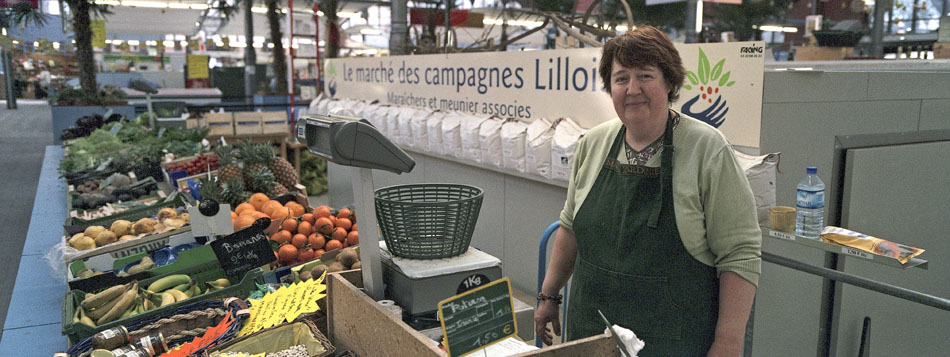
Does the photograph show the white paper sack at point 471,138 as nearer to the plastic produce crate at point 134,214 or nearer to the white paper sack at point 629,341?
the plastic produce crate at point 134,214

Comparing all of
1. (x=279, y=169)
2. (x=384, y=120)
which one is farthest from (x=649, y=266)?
(x=384, y=120)

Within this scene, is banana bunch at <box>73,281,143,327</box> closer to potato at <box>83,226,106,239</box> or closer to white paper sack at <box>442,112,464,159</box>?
potato at <box>83,226,106,239</box>

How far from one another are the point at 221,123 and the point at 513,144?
17.5 feet

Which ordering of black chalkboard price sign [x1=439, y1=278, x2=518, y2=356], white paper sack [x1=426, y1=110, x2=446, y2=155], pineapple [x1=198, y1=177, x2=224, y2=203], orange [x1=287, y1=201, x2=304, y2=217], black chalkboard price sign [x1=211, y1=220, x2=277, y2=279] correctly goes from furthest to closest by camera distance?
white paper sack [x1=426, y1=110, x2=446, y2=155]
pineapple [x1=198, y1=177, x2=224, y2=203]
orange [x1=287, y1=201, x2=304, y2=217]
black chalkboard price sign [x1=211, y1=220, x2=277, y2=279]
black chalkboard price sign [x1=439, y1=278, x2=518, y2=356]

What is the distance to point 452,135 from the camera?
15.8ft

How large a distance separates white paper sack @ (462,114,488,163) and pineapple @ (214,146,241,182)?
157 cm

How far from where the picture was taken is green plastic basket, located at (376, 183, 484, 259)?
1.70 metres

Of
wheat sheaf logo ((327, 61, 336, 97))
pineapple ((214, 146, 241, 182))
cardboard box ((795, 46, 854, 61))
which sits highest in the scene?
cardboard box ((795, 46, 854, 61))

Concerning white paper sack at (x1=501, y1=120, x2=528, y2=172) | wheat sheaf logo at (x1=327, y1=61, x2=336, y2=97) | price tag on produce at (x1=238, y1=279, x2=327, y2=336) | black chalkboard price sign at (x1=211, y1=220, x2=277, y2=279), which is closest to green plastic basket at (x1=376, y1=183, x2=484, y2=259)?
price tag on produce at (x1=238, y1=279, x2=327, y2=336)

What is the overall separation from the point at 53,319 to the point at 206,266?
635mm

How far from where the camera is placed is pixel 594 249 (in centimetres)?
187

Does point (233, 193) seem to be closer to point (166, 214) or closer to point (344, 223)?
point (166, 214)

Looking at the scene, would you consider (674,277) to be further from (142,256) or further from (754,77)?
Result: (142,256)

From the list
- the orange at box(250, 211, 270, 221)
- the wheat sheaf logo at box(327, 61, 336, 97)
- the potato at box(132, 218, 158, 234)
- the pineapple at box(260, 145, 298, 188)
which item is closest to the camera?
the potato at box(132, 218, 158, 234)
